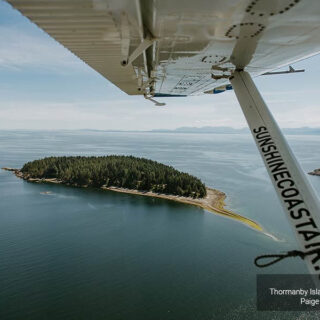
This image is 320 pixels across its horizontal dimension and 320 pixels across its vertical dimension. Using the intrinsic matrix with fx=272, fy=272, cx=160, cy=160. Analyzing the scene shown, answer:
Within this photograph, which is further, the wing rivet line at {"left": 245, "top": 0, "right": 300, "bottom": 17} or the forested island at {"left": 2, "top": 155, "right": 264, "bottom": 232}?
the forested island at {"left": 2, "top": 155, "right": 264, "bottom": 232}

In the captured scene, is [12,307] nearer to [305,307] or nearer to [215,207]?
[305,307]

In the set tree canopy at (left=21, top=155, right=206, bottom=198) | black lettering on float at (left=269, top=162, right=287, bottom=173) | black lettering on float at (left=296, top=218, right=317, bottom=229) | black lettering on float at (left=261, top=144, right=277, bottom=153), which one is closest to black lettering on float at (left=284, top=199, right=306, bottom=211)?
black lettering on float at (left=296, top=218, right=317, bottom=229)

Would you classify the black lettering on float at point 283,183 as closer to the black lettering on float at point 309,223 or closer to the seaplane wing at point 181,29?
→ the black lettering on float at point 309,223

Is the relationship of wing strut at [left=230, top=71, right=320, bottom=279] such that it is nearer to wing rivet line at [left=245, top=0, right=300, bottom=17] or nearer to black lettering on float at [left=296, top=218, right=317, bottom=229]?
black lettering on float at [left=296, top=218, right=317, bottom=229]

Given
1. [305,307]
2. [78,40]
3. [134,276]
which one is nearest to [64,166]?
[134,276]

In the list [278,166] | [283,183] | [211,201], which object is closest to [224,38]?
[278,166]

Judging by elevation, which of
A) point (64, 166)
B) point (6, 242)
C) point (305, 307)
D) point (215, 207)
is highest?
point (64, 166)
